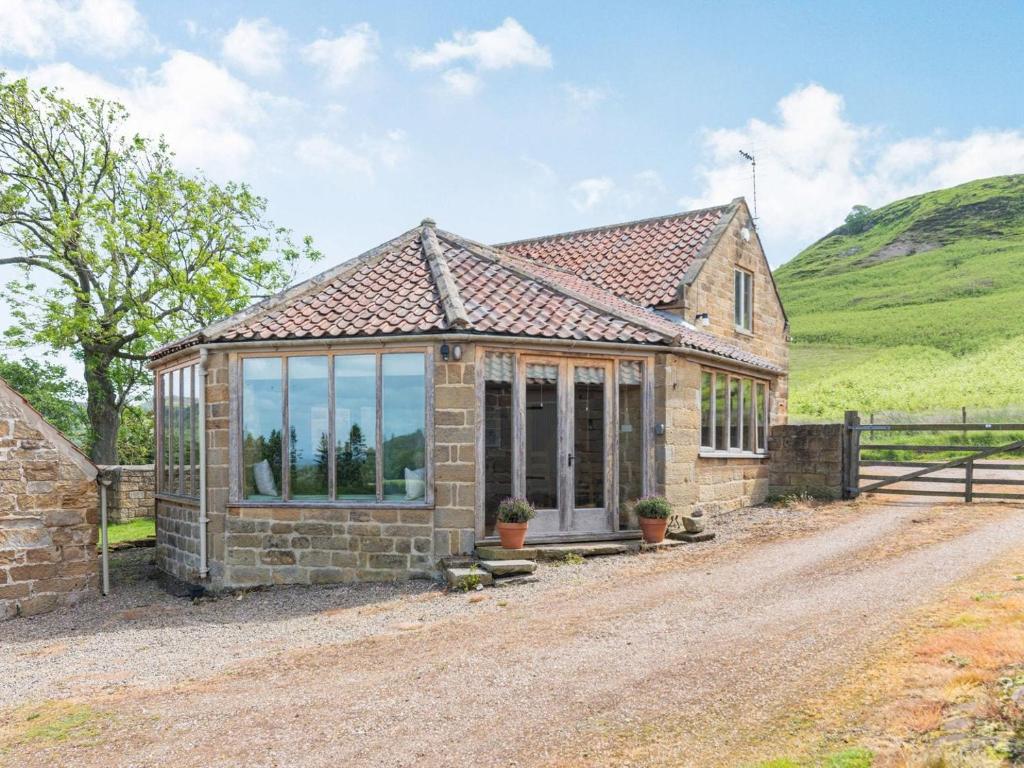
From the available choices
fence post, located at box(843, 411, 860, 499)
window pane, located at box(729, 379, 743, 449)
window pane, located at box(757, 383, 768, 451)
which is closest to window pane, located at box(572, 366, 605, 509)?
window pane, located at box(729, 379, 743, 449)

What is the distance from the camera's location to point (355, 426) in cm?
1107

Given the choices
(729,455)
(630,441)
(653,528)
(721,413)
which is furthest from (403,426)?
(729,455)

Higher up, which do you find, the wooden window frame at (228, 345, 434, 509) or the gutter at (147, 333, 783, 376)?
the gutter at (147, 333, 783, 376)

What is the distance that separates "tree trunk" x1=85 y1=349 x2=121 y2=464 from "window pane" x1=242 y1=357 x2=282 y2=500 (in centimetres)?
1354

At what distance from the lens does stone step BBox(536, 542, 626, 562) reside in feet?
36.3

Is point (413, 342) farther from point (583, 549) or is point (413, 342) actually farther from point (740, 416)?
point (740, 416)

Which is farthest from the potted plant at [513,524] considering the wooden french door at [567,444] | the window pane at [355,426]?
the window pane at [355,426]

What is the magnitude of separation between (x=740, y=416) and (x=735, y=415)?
0.11 metres

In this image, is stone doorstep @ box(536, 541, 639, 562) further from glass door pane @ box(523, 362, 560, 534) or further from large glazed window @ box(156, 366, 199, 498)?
large glazed window @ box(156, 366, 199, 498)

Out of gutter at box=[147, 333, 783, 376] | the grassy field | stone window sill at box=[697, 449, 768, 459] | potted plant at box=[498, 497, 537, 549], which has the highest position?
gutter at box=[147, 333, 783, 376]

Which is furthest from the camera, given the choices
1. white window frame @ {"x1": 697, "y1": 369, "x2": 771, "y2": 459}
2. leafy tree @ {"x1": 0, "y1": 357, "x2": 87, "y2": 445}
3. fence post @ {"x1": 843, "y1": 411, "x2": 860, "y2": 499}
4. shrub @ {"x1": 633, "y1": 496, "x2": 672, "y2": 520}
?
leafy tree @ {"x1": 0, "y1": 357, "x2": 87, "y2": 445}

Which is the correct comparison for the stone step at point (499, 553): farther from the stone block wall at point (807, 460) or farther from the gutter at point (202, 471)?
the stone block wall at point (807, 460)

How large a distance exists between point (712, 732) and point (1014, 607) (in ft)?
12.1

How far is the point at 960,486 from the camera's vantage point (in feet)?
60.3
